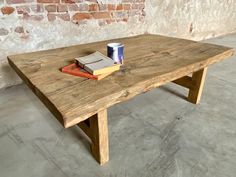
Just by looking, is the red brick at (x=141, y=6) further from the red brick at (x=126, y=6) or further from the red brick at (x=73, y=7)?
the red brick at (x=73, y=7)

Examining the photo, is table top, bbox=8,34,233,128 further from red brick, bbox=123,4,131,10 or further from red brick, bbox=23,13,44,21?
red brick, bbox=123,4,131,10

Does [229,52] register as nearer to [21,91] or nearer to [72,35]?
[72,35]

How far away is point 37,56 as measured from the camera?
4.27 feet

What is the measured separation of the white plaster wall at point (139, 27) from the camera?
1.76 m

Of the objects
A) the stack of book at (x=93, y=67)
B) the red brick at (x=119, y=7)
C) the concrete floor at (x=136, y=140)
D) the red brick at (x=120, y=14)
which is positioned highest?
the red brick at (x=119, y=7)

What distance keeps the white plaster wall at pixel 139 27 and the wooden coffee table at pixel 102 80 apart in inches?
21.8

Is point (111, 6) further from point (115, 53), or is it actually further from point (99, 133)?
point (99, 133)

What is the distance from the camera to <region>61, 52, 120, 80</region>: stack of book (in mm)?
975

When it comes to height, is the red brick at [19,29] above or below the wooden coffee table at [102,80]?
above

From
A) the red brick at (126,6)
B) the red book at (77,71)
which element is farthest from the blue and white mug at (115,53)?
the red brick at (126,6)

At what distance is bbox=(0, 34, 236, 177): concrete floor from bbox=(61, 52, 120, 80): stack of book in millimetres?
440

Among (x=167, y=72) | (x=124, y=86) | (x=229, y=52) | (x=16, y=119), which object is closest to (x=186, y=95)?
(x=229, y=52)

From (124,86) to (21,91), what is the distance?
123 centimetres

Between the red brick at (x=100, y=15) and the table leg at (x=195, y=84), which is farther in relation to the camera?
the red brick at (x=100, y=15)
